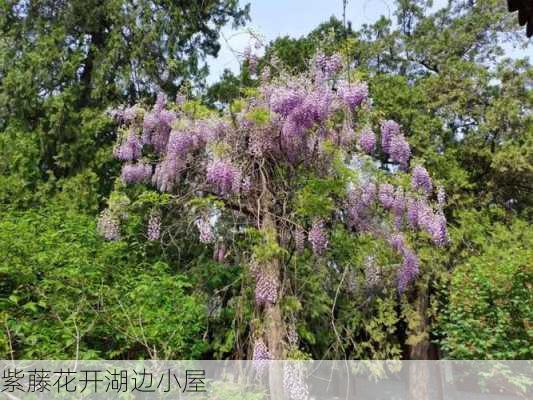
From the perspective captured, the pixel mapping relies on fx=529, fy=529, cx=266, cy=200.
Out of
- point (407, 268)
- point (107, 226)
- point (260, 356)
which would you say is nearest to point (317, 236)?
point (260, 356)

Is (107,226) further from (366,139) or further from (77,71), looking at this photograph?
(77,71)

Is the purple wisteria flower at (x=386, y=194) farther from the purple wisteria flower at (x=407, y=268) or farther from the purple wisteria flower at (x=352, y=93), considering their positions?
the purple wisteria flower at (x=352, y=93)

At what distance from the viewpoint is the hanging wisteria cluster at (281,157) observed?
16.8ft

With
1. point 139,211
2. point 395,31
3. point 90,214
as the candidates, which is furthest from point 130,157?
point 395,31

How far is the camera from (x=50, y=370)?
3.39 metres

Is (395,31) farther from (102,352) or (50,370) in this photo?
(50,370)

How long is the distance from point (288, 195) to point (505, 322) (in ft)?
8.65

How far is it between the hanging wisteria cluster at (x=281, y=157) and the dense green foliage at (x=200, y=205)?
29 cm

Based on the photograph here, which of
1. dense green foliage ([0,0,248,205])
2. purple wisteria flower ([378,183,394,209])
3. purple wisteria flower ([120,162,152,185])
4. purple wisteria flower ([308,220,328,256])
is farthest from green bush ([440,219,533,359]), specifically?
dense green foliage ([0,0,248,205])

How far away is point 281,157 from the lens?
17.4 ft

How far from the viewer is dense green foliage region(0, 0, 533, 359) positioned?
4227 mm

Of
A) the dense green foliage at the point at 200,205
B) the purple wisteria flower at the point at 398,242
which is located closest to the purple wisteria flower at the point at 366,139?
the dense green foliage at the point at 200,205

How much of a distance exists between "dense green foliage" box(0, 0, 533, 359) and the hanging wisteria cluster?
294 millimetres

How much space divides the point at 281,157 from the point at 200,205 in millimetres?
958
